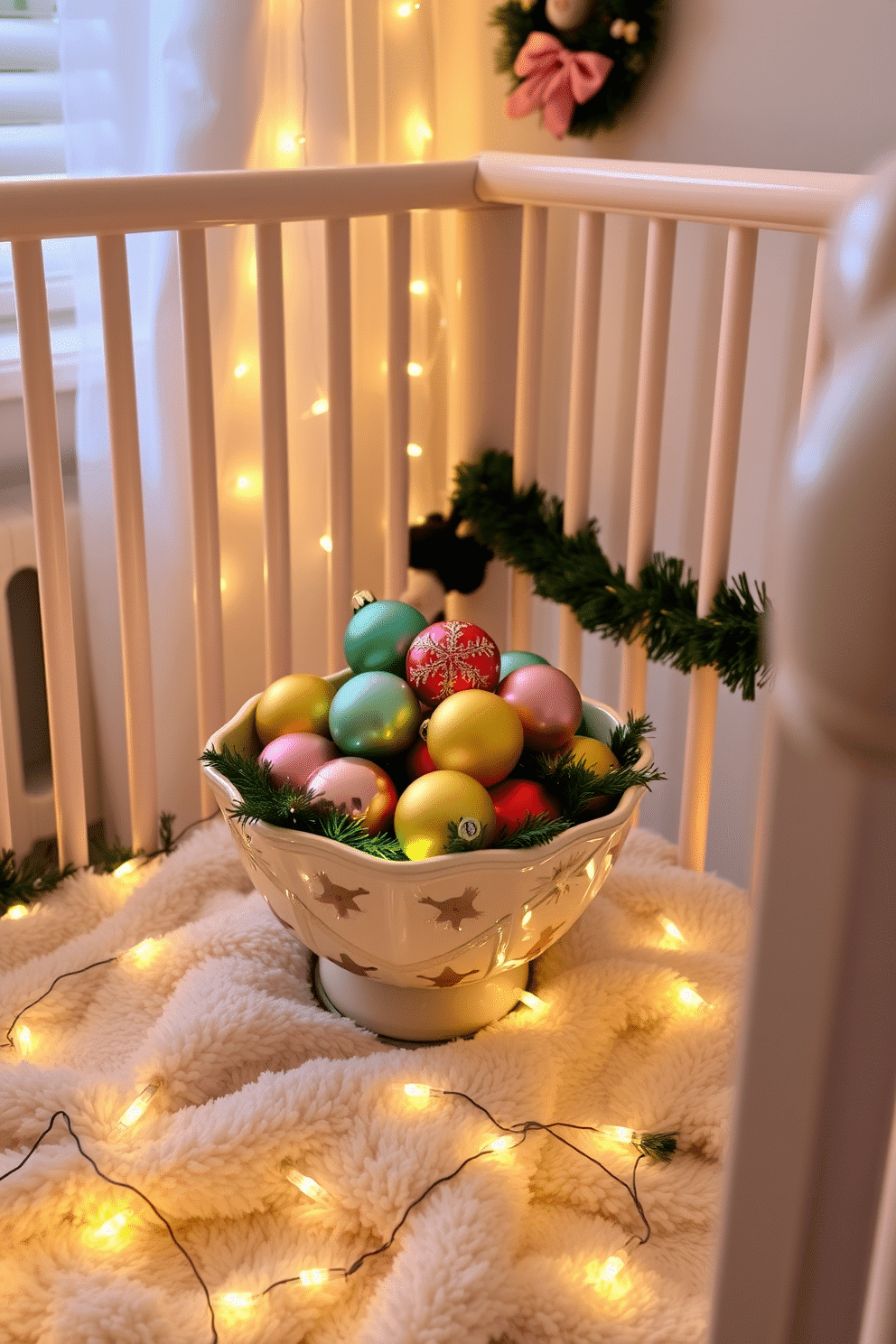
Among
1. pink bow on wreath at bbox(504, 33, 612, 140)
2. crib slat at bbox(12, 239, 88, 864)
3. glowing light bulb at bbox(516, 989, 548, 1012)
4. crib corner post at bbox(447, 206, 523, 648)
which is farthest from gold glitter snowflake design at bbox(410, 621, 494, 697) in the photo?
pink bow on wreath at bbox(504, 33, 612, 140)

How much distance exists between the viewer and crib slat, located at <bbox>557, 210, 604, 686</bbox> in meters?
1.08

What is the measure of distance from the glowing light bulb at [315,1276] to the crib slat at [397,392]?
0.65 meters

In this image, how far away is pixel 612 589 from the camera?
44.4 inches

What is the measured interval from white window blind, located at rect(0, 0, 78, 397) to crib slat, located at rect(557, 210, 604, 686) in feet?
2.02

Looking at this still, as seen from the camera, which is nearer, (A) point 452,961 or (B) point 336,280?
(A) point 452,961

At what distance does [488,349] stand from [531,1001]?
67cm

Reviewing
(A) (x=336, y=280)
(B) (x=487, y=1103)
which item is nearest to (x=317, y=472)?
(A) (x=336, y=280)

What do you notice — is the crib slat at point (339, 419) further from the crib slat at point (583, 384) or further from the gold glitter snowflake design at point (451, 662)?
the gold glitter snowflake design at point (451, 662)

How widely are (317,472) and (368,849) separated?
69 centimetres

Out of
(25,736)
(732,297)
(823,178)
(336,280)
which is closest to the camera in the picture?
→ (823,178)

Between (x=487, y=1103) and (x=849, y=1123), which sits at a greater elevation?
(x=849, y=1123)

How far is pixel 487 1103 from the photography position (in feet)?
2.60

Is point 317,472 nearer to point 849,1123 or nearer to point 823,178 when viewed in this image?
point 823,178

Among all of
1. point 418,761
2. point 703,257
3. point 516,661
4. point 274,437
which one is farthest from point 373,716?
point 703,257
